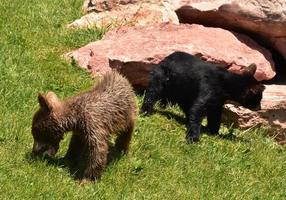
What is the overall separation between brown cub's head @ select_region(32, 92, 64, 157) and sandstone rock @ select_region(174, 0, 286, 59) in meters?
5.00

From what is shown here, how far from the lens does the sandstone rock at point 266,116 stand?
34.4 ft

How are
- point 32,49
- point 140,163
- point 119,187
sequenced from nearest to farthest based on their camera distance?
point 119,187 → point 140,163 → point 32,49

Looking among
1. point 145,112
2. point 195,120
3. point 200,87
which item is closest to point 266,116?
point 200,87

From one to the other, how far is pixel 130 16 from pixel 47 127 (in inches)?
213

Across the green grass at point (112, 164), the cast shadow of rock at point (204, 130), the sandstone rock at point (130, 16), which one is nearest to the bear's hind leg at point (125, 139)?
the green grass at point (112, 164)

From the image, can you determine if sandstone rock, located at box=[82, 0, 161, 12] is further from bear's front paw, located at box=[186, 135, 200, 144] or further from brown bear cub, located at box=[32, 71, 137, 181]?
brown bear cub, located at box=[32, 71, 137, 181]

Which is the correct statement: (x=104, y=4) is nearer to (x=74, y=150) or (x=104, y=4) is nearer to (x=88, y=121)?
(x=74, y=150)

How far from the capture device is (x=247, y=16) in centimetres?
1123

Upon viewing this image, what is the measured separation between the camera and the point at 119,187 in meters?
7.23

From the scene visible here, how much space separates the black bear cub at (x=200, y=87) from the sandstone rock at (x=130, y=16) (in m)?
2.25

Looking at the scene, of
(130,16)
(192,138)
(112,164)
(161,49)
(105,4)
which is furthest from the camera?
(105,4)

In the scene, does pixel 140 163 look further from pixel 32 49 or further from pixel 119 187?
pixel 32 49

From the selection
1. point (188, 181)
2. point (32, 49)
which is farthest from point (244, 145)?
point (32, 49)

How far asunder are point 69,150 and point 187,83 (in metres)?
2.83
